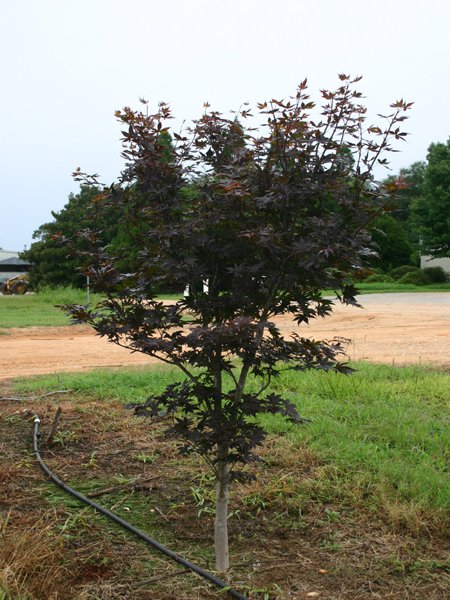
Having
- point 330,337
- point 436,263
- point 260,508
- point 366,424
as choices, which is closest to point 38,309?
point 330,337

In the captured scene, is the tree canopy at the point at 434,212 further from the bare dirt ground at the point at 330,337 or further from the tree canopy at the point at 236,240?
the tree canopy at the point at 236,240

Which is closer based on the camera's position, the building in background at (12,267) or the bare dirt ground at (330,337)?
the bare dirt ground at (330,337)

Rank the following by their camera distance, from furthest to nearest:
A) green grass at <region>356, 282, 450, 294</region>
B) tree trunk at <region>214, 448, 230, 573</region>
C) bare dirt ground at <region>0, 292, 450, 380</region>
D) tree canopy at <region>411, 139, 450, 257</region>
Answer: tree canopy at <region>411, 139, 450, 257</region> → green grass at <region>356, 282, 450, 294</region> → bare dirt ground at <region>0, 292, 450, 380</region> → tree trunk at <region>214, 448, 230, 573</region>

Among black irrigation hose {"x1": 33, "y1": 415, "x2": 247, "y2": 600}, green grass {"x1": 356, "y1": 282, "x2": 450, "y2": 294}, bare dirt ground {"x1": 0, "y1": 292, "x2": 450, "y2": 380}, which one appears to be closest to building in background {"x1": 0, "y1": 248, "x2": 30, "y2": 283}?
green grass {"x1": 356, "y1": 282, "x2": 450, "y2": 294}

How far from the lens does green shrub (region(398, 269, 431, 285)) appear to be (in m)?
36.1

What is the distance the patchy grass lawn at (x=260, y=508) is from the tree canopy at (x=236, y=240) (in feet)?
1.35

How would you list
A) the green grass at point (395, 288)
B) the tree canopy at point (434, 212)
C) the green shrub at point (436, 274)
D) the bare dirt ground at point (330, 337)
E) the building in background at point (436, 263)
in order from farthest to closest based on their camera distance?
the building in background at point (436, 263) → the green shrub at point (436, 274) → the tree canopy at point (434, 212) → the green grass at point (395, 288) → the bare dirt ground at point (330, 337)

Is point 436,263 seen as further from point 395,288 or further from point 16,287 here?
point 16,287

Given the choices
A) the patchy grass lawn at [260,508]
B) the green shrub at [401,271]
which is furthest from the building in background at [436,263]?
the patchy grass lawn at [260,508]

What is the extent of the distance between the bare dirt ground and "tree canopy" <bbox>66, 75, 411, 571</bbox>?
592 centimetres

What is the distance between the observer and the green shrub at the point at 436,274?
37.4 metres

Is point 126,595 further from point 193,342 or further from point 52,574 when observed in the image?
point 193,342

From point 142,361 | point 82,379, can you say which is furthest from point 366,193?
point 142,361

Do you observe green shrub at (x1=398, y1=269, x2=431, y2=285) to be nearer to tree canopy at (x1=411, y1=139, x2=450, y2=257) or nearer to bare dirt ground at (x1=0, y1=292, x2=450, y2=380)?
tree canopy at (x1=411, y1=139, x2=450, y2=257)
